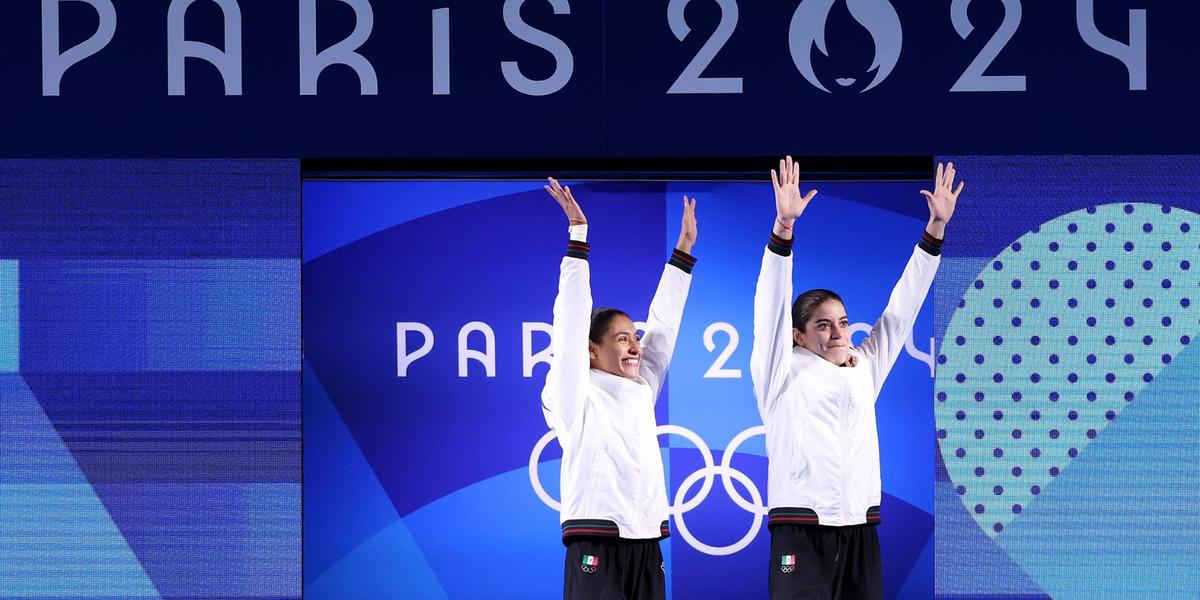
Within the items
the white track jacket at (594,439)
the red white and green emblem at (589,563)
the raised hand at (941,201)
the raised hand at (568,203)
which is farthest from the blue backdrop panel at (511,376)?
the red white and green emblem at (589,563)

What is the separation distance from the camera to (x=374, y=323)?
5.69 meters

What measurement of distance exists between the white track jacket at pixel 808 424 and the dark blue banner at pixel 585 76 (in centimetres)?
92

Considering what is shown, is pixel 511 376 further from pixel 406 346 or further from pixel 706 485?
pixel 706 485

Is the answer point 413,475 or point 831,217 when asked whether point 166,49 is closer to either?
point 413,475

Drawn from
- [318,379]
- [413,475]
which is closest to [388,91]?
[318,379]

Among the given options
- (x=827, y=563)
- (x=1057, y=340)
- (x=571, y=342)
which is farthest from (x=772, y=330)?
(x=1057, y=340)

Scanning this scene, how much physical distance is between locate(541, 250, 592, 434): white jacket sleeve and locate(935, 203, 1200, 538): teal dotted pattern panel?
172cm

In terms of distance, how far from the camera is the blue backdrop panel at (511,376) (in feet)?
18.6

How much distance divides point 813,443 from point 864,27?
179cm

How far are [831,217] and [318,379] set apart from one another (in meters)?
2.41

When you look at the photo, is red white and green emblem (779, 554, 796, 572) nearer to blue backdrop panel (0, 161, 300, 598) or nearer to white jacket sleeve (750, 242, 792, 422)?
white jacket sleeve (750, 242, 792, 422)

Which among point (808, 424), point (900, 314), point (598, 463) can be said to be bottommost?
point (598, 463)

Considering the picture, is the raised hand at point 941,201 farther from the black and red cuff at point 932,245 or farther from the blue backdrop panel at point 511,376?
the blue backdrop panel at point 511,376

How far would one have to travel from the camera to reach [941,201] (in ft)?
16.4
